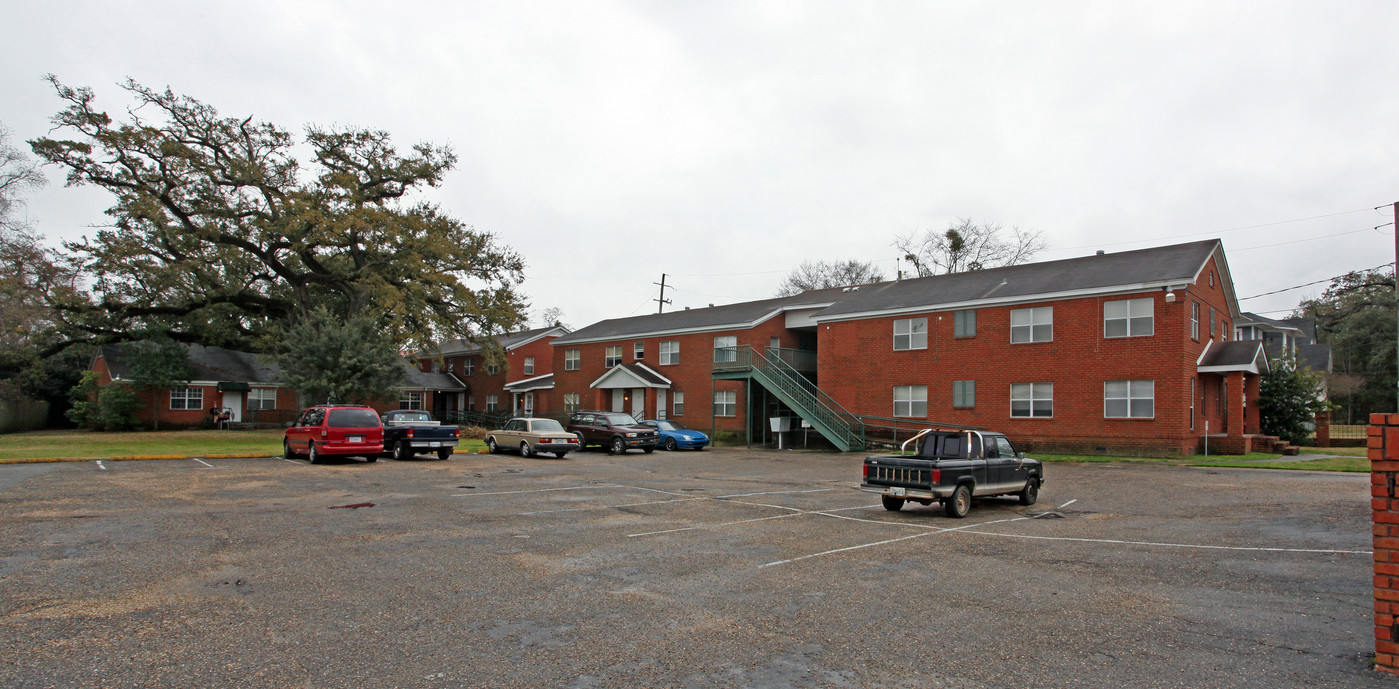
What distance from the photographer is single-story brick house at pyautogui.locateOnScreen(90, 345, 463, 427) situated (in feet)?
145

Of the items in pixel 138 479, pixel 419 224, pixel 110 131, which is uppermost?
pixel 110 131

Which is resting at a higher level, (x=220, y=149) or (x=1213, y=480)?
(x=220, y=149)

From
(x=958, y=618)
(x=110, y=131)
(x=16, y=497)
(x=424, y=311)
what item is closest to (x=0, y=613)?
(x=958, y=618)

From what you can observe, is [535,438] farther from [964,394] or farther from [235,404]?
[235,404]

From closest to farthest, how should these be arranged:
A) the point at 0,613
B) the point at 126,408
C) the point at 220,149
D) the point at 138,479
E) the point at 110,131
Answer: the point at 0,613 → the point at 138,479 → the point at 110,131 → the point at 220,149 → the point at 126,408

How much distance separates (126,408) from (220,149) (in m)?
16.0

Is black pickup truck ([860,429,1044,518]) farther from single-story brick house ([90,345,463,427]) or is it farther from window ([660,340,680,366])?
single-story brick house ([90,345,463,427])

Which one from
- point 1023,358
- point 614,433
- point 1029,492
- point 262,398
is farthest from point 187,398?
point 1029,492

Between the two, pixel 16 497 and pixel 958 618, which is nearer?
pixel 958 618

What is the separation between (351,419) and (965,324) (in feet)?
72.0

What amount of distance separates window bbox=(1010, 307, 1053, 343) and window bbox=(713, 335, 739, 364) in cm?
1320

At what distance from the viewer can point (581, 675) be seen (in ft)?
16.5

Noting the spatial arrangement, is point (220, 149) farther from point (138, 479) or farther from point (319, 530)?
point (319, 530)

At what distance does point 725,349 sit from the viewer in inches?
1467
